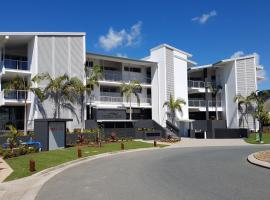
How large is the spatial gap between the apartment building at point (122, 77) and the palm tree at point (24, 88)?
1.71 feet

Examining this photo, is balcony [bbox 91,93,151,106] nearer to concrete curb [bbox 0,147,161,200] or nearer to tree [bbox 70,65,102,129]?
tree [bbox 70,65,102,129]

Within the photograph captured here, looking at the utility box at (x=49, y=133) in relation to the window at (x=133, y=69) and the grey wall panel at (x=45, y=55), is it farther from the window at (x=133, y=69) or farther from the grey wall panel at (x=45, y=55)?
the window at (x=133, y=69)

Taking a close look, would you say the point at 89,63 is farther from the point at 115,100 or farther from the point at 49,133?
the point at 49,133

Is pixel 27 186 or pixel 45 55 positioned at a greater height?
pixel 45 55

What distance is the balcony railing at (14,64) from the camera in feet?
110

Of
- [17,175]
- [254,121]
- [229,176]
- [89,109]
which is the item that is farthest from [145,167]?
[254,121]

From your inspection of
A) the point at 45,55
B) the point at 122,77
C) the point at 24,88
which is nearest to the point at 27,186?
the point at 24,88

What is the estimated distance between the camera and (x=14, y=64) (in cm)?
3494

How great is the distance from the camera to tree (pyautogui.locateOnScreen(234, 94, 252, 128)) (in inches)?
1875

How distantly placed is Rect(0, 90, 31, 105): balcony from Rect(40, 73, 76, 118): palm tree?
→ 2.22m

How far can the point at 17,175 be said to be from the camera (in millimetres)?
13773

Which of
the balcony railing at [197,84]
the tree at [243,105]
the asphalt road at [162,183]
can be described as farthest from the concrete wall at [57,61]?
the tree at [243,105]

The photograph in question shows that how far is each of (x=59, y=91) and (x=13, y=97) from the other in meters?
4.75

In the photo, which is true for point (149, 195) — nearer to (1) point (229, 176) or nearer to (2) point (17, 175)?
(1) point (229, 176)
